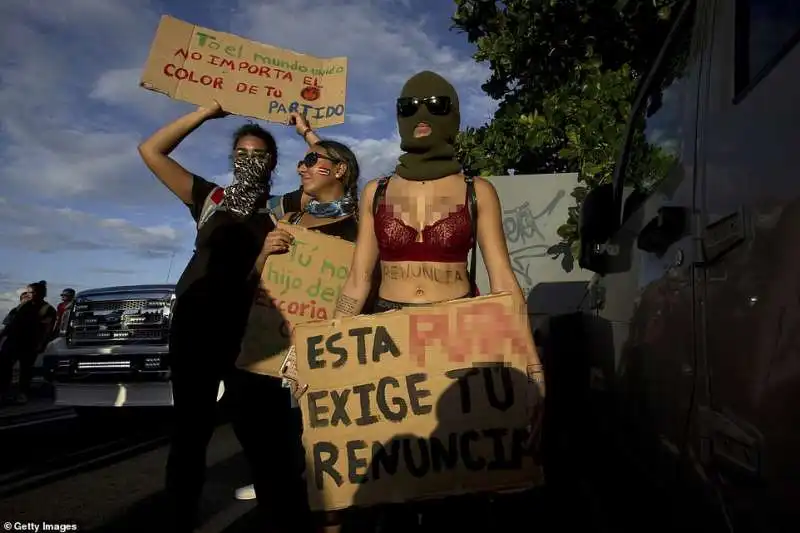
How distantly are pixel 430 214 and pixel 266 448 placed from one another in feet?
4.61

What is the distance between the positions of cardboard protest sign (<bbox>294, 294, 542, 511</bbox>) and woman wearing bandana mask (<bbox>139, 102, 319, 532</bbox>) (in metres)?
0.98

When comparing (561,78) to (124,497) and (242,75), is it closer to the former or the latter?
(242,75)

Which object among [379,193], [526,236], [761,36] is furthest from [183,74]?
[526,236]

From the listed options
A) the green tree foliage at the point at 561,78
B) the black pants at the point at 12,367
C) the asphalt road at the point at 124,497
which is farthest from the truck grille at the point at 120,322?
the green tree foliage at the point at 561,78

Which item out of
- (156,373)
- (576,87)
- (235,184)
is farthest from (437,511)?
(576,87)

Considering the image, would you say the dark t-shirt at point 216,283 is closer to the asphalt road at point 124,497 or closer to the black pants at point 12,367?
the asphalt road at point 124,497

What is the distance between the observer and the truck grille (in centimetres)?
720

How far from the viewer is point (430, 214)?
2.35 metres

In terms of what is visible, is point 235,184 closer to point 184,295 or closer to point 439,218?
point 184,295

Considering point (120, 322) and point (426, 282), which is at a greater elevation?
point (426, 282)

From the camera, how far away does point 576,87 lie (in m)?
8.00

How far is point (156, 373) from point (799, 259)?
6681 mm

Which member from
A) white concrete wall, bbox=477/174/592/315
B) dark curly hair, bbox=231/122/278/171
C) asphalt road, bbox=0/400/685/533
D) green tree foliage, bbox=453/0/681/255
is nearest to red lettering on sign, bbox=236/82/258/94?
dark curly hair, bbox=231/122/278/171
